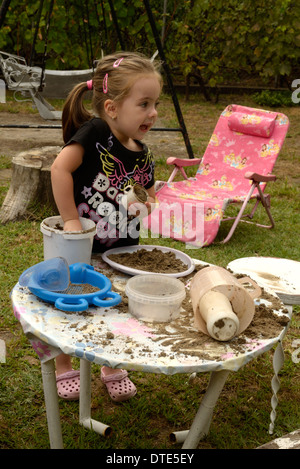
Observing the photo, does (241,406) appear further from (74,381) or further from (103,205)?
(103,205)

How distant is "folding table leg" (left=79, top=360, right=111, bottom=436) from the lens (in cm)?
189

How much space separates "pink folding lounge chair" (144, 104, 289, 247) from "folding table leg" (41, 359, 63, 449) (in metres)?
2.37

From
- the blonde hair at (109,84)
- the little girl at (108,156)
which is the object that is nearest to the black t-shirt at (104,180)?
the little girl at (108,156)

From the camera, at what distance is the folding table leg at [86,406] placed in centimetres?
189

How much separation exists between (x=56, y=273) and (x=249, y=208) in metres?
3.32

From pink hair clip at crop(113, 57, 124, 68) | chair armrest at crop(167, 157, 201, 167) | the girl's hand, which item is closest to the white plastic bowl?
the girl's hand

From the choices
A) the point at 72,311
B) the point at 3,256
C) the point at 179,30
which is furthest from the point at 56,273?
the point at 179,30

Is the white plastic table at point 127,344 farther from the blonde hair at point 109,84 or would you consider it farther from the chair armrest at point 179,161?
the chair armrest at point 179,161

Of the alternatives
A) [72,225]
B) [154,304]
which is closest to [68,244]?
[72,225]

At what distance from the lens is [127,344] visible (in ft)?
4.34

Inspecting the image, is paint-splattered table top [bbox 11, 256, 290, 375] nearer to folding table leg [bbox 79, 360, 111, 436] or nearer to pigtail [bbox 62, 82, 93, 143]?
folding table leg [bbox 79, 360, 111, 436]

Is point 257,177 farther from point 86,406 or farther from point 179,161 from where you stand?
point 86,406

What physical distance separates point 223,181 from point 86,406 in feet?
8.84

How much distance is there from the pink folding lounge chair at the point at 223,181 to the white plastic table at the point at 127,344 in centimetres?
229
